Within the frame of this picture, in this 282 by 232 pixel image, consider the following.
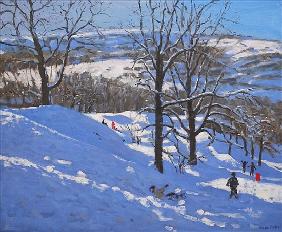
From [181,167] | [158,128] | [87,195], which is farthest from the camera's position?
[181,167]

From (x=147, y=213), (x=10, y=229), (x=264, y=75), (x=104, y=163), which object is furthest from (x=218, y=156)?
(x=264, y=75)

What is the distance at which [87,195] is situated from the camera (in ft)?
35.5

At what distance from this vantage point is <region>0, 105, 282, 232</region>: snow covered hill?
9359mm

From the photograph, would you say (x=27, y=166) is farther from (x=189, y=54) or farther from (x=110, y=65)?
(x=110, y=65)

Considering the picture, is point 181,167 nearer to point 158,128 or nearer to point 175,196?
point 158,128

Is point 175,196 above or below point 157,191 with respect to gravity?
below

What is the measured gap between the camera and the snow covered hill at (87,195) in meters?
9.36

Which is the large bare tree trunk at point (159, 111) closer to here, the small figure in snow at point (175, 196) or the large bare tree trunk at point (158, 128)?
the large bare tree trunk at point (158, 128)

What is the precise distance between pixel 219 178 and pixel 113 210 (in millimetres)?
14100

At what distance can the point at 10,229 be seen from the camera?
834 cm

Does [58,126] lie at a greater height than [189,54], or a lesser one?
lesser
